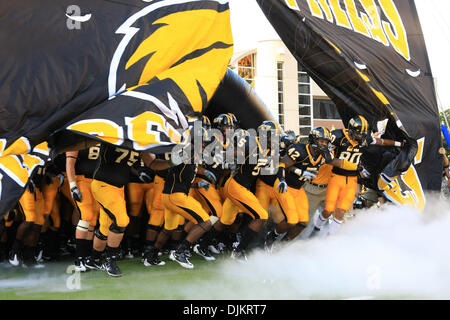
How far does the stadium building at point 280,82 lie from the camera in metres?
21.7

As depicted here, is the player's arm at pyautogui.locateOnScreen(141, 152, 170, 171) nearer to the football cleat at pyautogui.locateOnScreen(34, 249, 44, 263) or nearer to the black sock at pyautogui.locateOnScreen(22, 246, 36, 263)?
the black sock at pyautogui.locateOnScreen(22, 246, 36, 263)

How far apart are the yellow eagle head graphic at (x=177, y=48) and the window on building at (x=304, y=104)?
17.6 meters

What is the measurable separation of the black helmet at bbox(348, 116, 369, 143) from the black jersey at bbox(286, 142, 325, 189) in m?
0.58

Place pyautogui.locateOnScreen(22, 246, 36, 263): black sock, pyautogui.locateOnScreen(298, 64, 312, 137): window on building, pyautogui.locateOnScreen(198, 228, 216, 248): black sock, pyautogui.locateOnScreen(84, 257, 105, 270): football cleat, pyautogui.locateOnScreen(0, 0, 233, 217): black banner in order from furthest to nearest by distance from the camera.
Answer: pyautogui.locateOnScreen(298, 64, 312, 137): window on building
pyautogui.locateOnScreen(198, 228, 216, 248): black sock
pyautogui.locateOnScreen(22, 246, 36, 263): black sock
pyautogui.locateOnScreen(84, 257, 105, 270): football cleat
pyautogui.locateOnScreen(0, 0, 233, 217): black banner

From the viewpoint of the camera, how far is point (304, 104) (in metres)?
22.8

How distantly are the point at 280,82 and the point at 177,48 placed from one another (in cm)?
1763

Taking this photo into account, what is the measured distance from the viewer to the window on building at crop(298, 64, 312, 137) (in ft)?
74.2

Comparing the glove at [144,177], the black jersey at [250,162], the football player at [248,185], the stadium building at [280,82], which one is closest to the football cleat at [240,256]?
the football player at [248,185]

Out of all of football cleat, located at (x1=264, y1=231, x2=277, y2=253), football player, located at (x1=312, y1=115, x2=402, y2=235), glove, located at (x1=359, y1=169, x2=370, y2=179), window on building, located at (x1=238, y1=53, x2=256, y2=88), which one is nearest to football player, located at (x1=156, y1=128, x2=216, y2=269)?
football cleat, located at (x1=264, y1=231, x2=277, y2=253)

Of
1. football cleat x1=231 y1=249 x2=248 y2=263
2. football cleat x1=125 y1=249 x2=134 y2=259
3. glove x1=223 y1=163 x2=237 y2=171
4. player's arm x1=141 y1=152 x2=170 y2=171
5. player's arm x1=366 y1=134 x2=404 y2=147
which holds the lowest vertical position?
football cleat x1=125 y1=249 x2=134 y2=259

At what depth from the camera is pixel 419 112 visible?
22.7 feet

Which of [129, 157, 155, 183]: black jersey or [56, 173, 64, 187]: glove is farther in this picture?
[56, 173, 64, 187]: glove

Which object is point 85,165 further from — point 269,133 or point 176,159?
point 269,133
